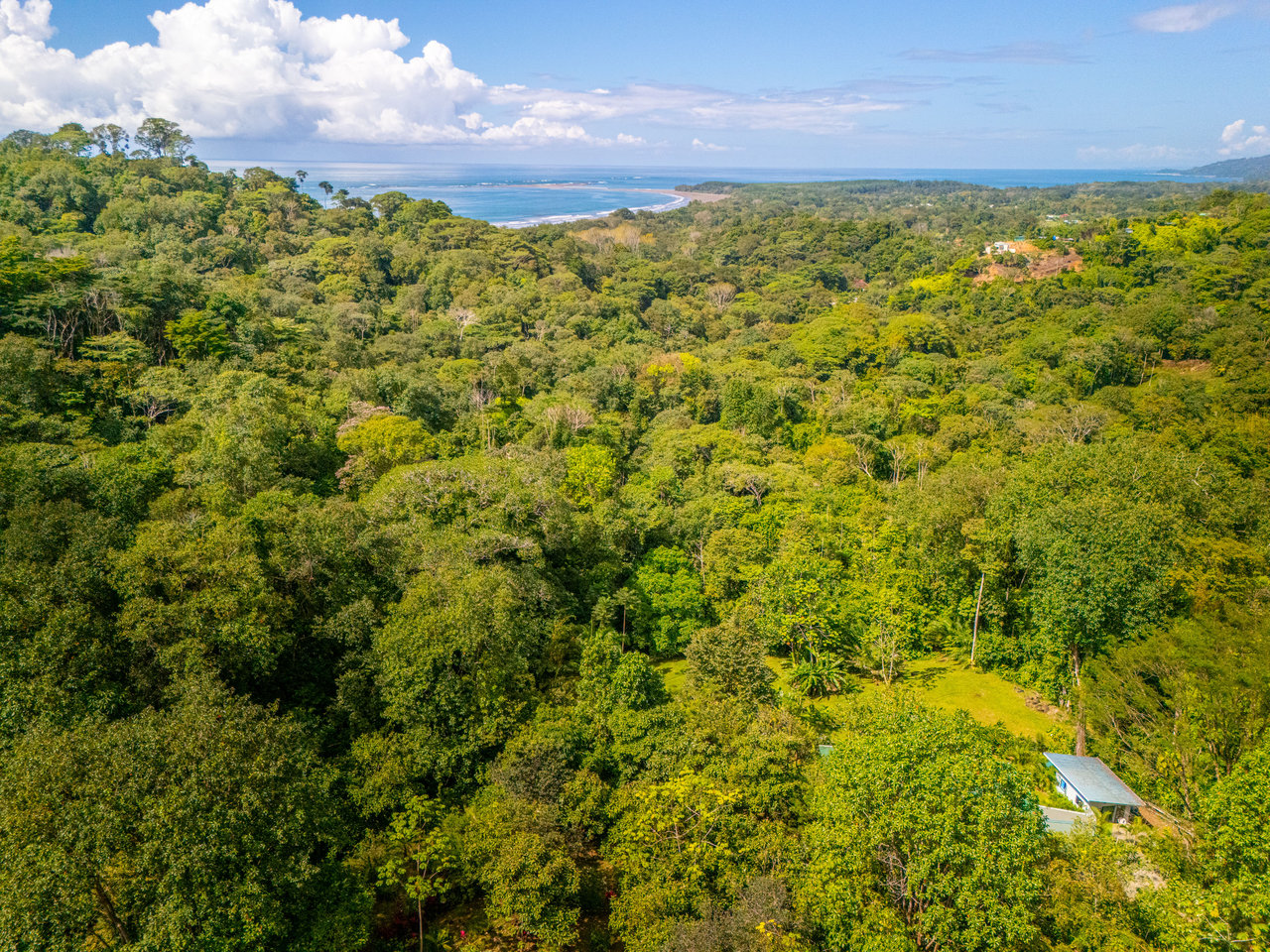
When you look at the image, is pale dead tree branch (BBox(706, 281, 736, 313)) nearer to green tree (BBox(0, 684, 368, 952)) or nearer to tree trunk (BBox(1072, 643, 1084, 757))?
tree trunk (BBox(1072, 643, 1084, 757))

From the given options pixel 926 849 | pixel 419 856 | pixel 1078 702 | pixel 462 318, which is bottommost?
pixel 1078 702

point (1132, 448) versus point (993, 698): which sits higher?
Answer: point (1132, 448)

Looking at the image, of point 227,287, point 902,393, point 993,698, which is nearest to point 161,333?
point 227,287

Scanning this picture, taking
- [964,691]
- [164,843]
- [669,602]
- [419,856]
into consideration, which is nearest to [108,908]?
[164,843]

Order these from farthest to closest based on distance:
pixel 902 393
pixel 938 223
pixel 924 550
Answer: pixel 938 223, pixel 902 393, pixel 924 550

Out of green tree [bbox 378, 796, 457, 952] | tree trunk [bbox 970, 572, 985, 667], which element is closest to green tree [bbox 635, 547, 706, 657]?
tree trunk [bbox 970, 572, 985, 667]

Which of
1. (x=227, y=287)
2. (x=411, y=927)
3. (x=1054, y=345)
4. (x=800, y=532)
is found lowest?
(x=411, y=927)

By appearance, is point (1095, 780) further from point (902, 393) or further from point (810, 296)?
point (810, 296)

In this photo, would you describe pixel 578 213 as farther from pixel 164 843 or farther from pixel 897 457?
pixel 164 843
